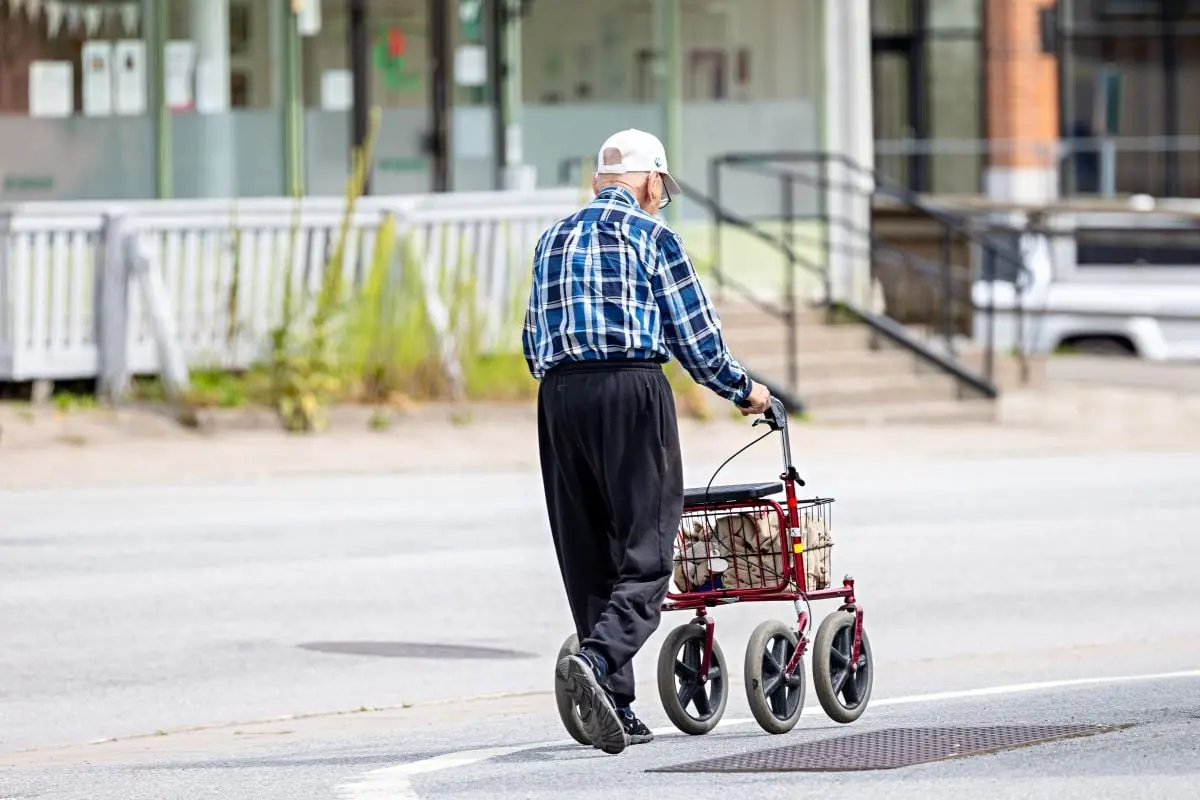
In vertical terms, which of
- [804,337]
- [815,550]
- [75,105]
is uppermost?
[75,105]

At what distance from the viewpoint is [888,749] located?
7367mm

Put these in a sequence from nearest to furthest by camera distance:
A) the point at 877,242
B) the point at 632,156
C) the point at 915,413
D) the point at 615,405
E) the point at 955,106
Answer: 1. the point at 615,405
2. the point at 632,156
3. the point at 915,413
4. the point at 877,242
5. the point at 955,106

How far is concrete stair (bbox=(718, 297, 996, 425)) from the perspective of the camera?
68.3ft

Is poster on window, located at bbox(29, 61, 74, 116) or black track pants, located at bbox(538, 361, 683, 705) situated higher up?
poster on window, located at bbox(29, 61, 74, 116)

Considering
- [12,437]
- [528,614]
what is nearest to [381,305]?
[12,437]

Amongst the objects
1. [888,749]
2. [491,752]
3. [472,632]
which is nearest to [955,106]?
[472,632]

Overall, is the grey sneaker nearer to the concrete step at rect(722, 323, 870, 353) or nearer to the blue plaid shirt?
the blue plaid shirt

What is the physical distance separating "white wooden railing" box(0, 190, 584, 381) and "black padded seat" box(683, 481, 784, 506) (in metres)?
12.0

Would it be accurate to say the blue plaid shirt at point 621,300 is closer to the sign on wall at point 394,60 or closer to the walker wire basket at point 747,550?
the walker wire basket at point 747,550

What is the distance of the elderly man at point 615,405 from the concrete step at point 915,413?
12968mm

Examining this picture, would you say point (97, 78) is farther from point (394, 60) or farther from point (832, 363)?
point (832, 363)

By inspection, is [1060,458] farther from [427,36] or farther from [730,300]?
[427,36]

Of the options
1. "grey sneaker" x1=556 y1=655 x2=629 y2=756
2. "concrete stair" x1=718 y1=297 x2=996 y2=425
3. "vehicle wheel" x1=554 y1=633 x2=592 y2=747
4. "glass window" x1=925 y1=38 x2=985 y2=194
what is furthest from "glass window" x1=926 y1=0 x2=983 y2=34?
"grey sneaker" x1=556 y1=655 x2=629 y2=756

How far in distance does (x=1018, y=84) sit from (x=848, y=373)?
52.9 feet
